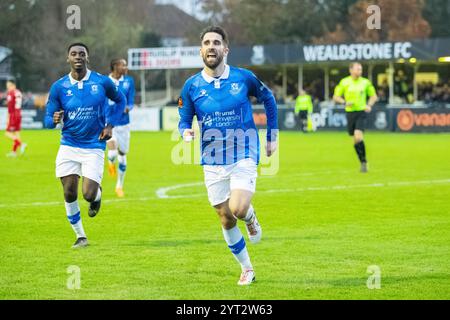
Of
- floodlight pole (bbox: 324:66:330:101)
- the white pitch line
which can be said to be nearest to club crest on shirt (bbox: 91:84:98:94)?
the white pitch line

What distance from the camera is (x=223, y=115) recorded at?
377 inches

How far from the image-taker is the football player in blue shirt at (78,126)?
1204cm

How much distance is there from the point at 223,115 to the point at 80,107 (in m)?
3.12

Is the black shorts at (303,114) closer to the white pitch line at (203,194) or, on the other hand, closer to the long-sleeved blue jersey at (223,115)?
the white pitch line at (203,194)

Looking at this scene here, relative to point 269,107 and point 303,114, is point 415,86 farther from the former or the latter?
point 269,107

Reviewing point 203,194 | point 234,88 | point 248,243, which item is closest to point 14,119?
point 203,194

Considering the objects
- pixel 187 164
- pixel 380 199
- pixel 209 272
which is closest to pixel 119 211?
pixel 380 199

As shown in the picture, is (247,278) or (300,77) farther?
(300,77)

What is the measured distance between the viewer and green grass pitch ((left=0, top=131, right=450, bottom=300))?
9148 mm

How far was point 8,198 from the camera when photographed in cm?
1778

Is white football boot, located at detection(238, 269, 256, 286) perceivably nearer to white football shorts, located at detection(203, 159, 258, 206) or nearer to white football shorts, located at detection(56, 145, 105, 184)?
white football shorts, located at detection(203, 159, 258, 206)

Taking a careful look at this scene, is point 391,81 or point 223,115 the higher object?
point 223,115

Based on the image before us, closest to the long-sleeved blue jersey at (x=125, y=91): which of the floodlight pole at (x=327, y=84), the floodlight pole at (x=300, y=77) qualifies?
the floodlight pole at (x=300, y=77)
